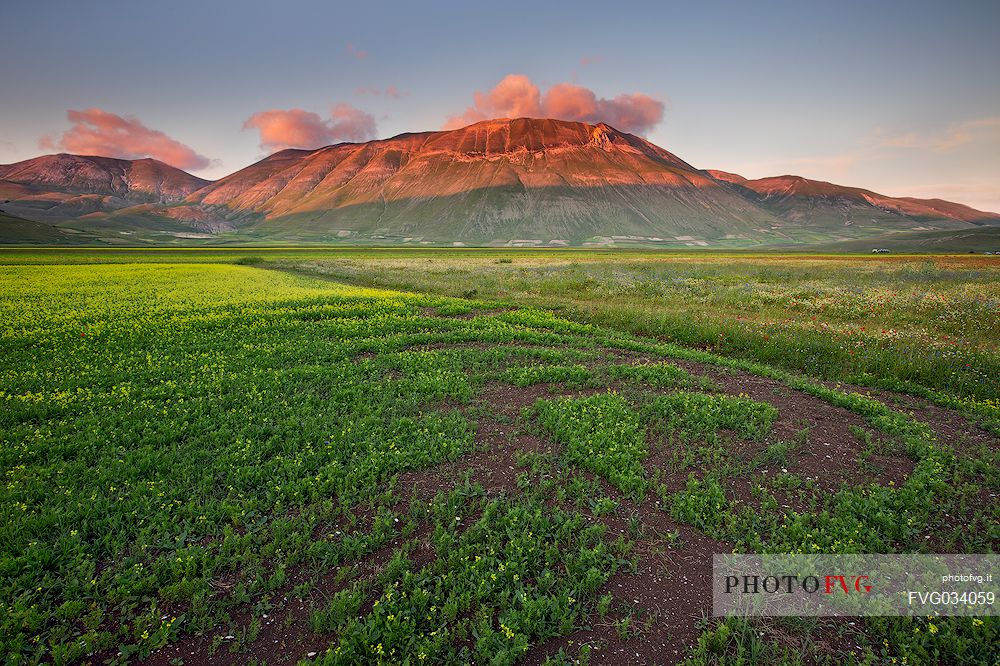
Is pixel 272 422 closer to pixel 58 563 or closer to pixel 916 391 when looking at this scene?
pixel 58 563

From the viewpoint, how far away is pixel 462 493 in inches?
333

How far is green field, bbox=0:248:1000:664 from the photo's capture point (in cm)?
568

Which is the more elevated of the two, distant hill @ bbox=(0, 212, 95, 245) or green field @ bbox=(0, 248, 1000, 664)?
distant hill @ bbox=(0, 212, 95, 245)

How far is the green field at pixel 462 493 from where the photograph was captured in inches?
224

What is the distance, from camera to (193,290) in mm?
36219
